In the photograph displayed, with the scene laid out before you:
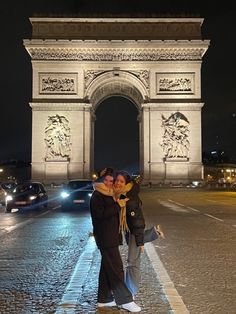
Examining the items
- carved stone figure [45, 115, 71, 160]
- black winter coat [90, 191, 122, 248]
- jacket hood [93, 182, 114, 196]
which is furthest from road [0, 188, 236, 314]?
carved stone figure [45, 115, 71, 160]

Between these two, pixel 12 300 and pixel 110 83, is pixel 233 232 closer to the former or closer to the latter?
pixel 12 300

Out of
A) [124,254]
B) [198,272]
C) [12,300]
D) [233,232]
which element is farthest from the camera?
[233,232]

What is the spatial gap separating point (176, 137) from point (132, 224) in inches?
1594

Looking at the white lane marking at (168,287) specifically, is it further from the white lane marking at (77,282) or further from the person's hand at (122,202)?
the person's hand at (122,202)

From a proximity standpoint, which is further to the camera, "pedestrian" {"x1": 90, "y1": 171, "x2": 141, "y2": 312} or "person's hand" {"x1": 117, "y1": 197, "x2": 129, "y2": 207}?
"person's hand" {"x1": 117, "y1": 197, "x2": 129, "y2": 207}

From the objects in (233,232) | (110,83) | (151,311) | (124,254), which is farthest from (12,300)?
(110,83)

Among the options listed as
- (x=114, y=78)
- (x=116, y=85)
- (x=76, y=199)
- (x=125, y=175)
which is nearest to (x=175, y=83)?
(x=114, y=78)

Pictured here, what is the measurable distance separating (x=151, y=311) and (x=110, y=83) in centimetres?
4345

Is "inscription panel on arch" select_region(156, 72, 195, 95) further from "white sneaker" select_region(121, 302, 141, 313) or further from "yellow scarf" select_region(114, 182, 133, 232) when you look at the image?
"white sneaker" select_region(121, 302, 141, 313)

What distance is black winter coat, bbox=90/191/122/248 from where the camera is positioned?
5160mm

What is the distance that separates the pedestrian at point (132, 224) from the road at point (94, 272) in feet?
1.28

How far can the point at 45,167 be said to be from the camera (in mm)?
45281

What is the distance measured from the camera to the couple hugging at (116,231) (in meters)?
5.18

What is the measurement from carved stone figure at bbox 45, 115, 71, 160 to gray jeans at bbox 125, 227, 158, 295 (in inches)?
1576
